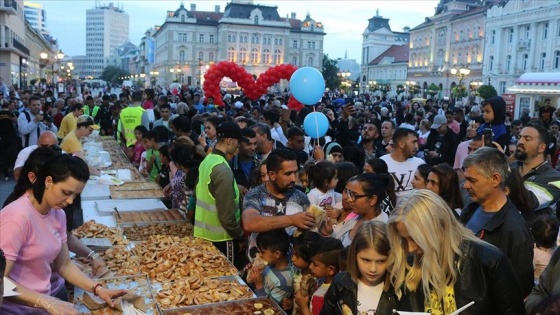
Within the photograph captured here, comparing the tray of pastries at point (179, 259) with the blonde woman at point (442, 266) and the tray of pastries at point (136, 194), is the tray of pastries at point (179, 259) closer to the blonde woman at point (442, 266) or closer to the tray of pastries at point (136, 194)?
the blonde woman at point (442, 266)

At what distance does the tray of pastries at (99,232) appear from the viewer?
4875 mm

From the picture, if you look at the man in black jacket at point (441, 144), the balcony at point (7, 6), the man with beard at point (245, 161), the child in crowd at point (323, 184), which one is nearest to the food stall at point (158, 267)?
the man with beard at point (245, 161)

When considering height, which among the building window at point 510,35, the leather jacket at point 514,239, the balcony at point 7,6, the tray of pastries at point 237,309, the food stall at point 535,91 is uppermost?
the building window at point 510,35

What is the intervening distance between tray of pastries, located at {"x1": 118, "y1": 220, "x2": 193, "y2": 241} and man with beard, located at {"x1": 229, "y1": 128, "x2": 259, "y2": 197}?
0.86 metres

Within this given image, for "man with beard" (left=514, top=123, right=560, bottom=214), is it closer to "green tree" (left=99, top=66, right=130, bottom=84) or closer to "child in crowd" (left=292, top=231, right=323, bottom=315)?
"child in crowd" (left=292, top=231, right=323, bottom=315)

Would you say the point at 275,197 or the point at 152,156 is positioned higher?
the point at 275,197

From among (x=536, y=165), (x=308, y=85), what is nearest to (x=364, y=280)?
(x=536, y=165)

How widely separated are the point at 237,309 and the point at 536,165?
311cm

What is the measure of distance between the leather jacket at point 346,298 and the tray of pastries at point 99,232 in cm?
277

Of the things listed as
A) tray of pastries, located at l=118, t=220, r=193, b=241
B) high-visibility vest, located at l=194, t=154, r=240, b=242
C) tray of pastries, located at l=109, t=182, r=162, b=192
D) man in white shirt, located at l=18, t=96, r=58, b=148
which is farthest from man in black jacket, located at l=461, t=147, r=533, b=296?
man in white shirt, located at l=18, t=96, r=58, b=148

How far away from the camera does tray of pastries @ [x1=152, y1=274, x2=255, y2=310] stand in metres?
3.64

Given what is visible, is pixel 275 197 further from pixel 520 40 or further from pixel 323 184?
pixel 520 40

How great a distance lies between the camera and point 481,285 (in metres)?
2.46

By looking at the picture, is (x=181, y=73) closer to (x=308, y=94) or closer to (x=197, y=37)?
(x=197, y=37)
